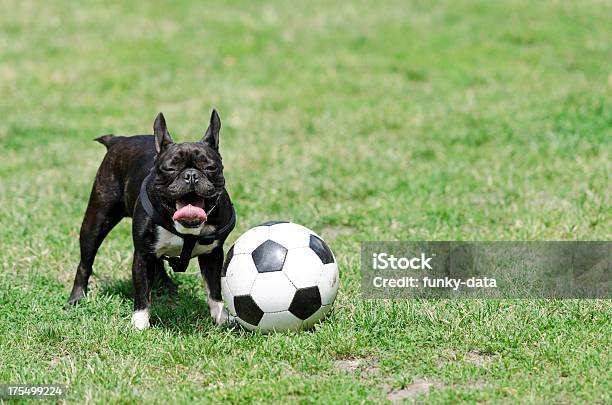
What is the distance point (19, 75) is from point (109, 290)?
25.7 feet

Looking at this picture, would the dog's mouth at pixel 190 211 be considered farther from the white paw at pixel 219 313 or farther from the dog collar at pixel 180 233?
the white paw at pixel 219 313

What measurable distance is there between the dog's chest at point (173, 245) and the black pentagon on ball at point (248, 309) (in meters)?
0.41

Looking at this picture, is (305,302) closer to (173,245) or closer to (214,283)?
(214,283)

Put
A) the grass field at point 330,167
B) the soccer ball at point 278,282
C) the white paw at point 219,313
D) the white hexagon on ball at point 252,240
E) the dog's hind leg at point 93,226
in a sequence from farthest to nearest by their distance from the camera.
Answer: the dog's hind leg at point 93,226, the white paw at point 219,313, the white hexagon on ball at point 252,240, the soccer ball at point 278,282, the grass field at point 330,167

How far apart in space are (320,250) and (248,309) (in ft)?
2.07

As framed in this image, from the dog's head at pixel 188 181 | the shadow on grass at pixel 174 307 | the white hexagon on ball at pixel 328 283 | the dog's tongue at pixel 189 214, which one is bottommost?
the shadow on grass at pixel 174 307

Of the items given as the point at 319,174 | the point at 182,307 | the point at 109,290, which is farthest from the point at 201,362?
the point at 319,174

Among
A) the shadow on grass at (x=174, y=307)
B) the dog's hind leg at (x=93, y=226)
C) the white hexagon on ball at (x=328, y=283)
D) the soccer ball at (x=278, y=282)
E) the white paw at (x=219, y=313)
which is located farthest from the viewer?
the dog's hind leg at (x=93, y=226)

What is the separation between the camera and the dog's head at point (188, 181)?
5.59 metres

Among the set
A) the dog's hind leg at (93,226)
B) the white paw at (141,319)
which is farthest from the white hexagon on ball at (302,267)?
the dog's hind leg at (93,226)

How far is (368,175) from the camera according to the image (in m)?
10.0

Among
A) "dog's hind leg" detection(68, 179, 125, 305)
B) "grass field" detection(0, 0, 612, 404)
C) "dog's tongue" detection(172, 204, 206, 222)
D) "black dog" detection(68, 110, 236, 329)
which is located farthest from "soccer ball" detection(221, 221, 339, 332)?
"dog's hind leg" detection(68, 179, 125, 305)

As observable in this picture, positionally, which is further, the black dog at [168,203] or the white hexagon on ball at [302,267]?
the white hexagon on ball at [302,267]

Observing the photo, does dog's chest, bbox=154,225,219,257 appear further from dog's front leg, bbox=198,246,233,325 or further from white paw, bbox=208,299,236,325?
white paw, bbox=208,299,236,325
